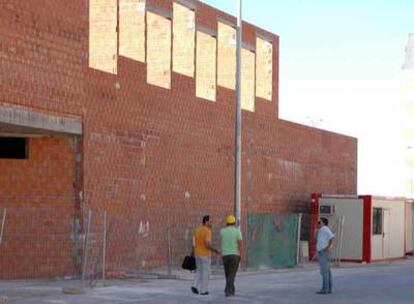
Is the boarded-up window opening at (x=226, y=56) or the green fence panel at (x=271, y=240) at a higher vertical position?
the boarded-up window opening at (x=226, y=56)

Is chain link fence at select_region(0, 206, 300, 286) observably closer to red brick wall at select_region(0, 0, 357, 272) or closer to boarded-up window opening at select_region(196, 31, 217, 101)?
red brick wall at select_region(0, 0, 357, 272)

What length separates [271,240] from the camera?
1242 inches

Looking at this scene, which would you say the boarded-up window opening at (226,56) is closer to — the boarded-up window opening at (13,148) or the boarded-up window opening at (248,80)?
the boarded-up window opening at (248,80)

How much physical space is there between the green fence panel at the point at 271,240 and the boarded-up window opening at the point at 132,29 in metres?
7.03

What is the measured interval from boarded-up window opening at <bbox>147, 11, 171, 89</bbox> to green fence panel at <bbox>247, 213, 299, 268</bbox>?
18.3 ft

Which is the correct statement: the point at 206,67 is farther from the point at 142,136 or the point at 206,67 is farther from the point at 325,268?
the point at 325,268

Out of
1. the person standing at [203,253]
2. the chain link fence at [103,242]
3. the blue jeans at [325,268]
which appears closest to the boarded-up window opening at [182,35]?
the chain link fence at [103,242]

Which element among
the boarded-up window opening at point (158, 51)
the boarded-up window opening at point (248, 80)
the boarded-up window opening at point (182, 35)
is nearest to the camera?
the boarded-up window opening at point (158, 51)

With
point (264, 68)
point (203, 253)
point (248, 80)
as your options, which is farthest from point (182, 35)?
point (203, 253)

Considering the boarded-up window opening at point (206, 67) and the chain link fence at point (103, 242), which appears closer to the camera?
the chain link fence at point (103, 242)

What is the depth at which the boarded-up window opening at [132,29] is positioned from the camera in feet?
87.7

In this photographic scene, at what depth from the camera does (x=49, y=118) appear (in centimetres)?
2238

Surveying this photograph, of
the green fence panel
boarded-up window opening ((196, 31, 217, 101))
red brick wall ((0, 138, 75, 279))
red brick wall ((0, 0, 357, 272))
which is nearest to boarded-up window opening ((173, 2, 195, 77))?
red brick wall ((0, 0, 357, 272))

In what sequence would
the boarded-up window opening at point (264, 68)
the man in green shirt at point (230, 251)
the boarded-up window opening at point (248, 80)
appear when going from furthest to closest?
1. the boarded-up window opening at point (264, 68)
2. the boarded-up window opening at point (248, 80)
3. the man in green shirt at point (230, 251)
